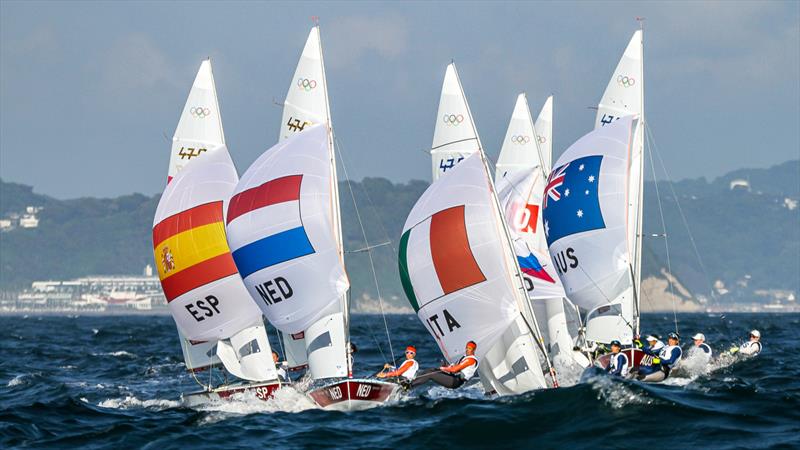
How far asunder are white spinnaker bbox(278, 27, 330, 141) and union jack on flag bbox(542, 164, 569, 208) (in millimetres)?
5976

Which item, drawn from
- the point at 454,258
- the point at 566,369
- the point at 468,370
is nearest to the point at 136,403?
the point at 468,370

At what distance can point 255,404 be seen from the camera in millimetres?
24234

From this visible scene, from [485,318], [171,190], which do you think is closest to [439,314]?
[485,318]

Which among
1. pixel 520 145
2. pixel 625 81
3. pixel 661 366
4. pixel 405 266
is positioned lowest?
pixel 661 366

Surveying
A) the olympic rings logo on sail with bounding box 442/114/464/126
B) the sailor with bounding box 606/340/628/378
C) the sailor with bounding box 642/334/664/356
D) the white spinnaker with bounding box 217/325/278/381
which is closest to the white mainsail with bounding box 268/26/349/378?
the white spinnaker with bounding box 217/325/278/381

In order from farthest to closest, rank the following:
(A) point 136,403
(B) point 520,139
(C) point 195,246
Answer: (B) point 520,139
(A) point 136,403
(C) point 195,246

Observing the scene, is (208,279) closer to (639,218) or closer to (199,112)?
(199,112)

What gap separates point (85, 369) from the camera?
124ft

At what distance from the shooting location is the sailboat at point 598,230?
28.4 meters

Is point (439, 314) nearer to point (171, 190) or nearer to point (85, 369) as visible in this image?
point (171, 190)

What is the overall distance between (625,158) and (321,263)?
9.18 m

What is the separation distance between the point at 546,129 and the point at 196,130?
45.7ft

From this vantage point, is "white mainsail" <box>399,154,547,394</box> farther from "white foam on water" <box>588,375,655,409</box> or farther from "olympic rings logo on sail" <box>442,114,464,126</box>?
"olympic rings logo on sail" <box>442,114,464,126</box>

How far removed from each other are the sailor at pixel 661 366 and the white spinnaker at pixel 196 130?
1097 centimetres
